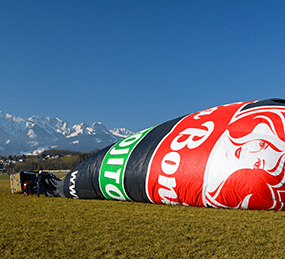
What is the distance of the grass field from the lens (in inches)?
105

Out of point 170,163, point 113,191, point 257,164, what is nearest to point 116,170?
point 113,191

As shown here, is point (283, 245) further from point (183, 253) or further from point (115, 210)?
point (115, 210)

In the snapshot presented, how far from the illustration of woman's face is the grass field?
0.61 metres

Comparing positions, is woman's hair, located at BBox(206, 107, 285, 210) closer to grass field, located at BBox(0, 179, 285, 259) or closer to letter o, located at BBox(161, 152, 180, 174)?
grass field, located at BBox(0, 179, 285, 259)

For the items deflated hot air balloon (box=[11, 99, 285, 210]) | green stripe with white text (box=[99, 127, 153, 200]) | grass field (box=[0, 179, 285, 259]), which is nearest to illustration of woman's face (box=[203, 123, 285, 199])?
deflated hot air balloon (box=[11, 99, 285, 210])

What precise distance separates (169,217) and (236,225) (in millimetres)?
1034

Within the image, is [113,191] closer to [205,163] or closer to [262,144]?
[205,163]

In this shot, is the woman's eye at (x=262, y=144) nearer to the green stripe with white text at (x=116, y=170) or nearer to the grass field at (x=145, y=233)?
the grass field at (x=145, y=233)

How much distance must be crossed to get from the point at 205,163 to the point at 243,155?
2.18 ft

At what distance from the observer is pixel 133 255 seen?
8.59 feet

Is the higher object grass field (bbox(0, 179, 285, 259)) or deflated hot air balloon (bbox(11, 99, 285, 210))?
deflated hot air balloon (bbox(11, 99, 285, 210))

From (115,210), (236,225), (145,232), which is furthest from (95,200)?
(236,225)

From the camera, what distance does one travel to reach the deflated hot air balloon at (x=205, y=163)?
4242 mm

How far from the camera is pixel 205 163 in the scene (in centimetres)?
471
